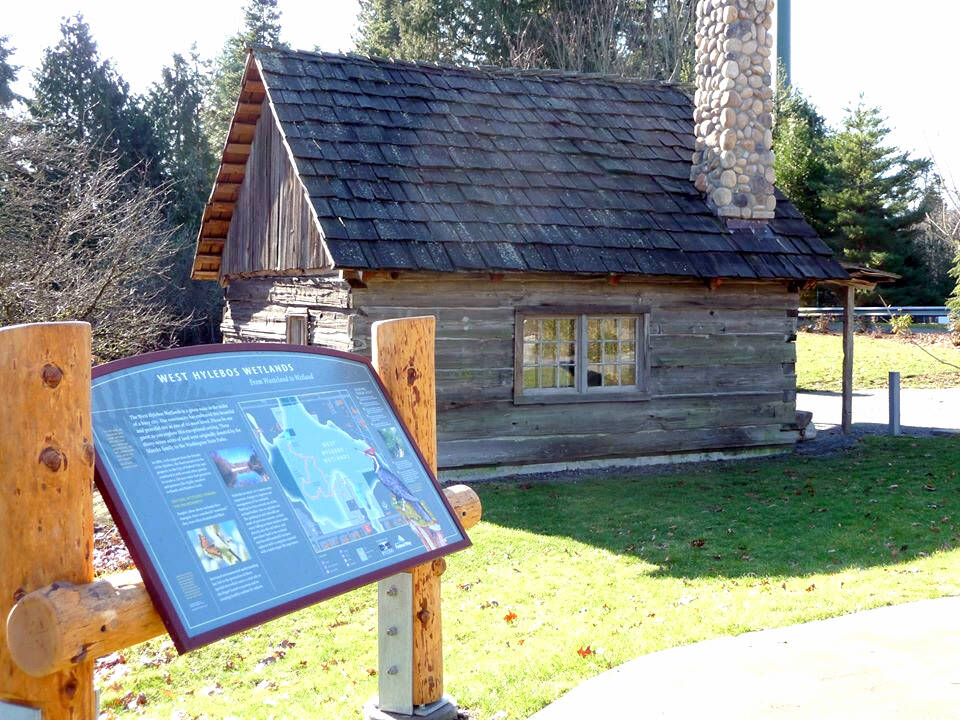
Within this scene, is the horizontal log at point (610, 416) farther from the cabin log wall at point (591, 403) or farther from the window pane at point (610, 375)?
the window pane at point (610, 375)

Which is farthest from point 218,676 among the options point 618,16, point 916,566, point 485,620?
point 618,16

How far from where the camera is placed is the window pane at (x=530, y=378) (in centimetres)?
1217

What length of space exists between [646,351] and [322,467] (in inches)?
360

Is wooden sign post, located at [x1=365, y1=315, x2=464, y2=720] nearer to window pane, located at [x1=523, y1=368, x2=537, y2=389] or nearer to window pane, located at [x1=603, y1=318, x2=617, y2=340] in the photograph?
window pane, located at [x1=523, y1=368, x2=537, y2=389]

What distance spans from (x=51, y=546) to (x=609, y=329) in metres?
9.93

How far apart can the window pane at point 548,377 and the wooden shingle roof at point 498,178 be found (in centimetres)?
137

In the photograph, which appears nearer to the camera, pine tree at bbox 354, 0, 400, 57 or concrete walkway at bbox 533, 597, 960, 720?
concrete walkway at bbox 533, 597, 960, 720

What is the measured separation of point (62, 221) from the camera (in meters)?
16.3

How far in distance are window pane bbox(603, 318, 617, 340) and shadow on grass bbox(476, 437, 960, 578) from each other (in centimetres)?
173

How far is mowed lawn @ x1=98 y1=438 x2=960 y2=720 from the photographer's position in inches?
220

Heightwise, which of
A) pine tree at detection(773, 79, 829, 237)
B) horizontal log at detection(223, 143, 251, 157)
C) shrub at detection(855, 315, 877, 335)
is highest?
pine tree at detection(773, 79, 829, 237)

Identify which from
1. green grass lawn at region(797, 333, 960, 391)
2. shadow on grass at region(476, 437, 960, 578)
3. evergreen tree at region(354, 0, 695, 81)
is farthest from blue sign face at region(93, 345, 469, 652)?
evergreen tree at region(354, 0, 695, 81)

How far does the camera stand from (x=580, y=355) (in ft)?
40.7

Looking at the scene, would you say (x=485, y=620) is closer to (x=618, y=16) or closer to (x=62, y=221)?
(x=62, y=221)
